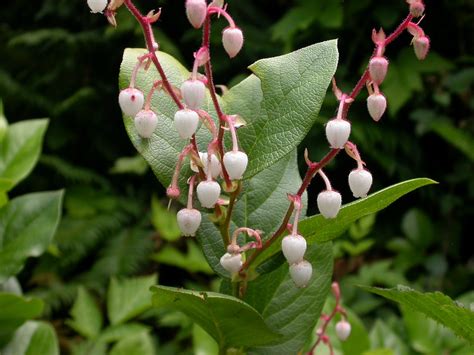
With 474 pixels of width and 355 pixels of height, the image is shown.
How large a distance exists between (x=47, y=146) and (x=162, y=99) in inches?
65.1

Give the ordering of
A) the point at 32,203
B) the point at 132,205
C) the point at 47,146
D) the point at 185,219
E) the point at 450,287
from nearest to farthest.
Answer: the point at 185,219 < the point at 32,203 < the point at 450,287 < the point at 132,205 < the point at 47,146

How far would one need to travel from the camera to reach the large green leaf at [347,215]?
51cm

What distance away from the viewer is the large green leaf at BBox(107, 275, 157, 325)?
39.9 inches

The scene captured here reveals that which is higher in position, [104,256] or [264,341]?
[264,341]

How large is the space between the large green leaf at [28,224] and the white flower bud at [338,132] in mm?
437

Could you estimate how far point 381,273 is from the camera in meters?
1.67

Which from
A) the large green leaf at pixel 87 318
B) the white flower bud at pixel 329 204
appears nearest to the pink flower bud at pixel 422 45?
the white flower bud at pixel 329 204

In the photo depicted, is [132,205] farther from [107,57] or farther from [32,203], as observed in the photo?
[32,203]

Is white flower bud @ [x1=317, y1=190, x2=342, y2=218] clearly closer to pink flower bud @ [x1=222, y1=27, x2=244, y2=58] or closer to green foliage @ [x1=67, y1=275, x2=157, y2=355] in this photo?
pink flower bud @ [x1=222, y1=27, x2=244, y2=58]

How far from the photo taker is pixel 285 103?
22.0 inches

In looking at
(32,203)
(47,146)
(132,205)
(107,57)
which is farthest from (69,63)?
(32,203)

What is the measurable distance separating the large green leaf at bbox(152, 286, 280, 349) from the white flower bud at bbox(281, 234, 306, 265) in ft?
0.15

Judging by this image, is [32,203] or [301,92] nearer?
[301,92]

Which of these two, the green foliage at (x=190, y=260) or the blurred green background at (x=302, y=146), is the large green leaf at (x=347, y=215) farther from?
the blurred green background at (x=302, y=146)
